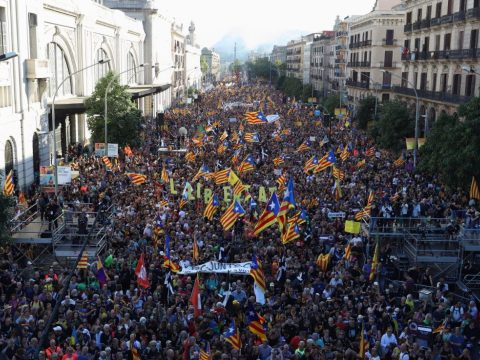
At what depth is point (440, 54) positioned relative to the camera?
47625mm

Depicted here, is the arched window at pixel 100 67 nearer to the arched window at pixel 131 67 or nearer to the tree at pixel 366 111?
the arched window at pixel 131 67

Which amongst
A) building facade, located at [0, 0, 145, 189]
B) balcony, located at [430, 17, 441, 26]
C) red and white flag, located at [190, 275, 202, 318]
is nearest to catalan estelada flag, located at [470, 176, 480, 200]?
red and white flag, located at [190, 275, 202, 318]

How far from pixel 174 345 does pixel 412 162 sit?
2804cm

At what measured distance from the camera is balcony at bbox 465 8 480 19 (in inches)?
1593

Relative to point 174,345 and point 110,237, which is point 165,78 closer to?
point 110,237

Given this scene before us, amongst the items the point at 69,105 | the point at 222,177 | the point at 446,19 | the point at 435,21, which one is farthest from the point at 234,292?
the point at 435,21

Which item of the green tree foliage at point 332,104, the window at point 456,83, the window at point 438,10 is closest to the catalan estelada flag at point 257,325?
the window at point 456,83

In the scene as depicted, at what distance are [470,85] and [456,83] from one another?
237 centimetres

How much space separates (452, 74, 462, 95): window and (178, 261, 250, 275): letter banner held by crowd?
31151mm

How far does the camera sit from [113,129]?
134 feet

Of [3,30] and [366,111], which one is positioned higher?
[3,30]

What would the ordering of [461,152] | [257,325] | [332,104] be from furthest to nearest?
1. [332,104]
2. [461,152]
3. [257,325]

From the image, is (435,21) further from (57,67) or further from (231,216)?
(231,216)

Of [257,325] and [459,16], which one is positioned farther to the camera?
[459,16]
